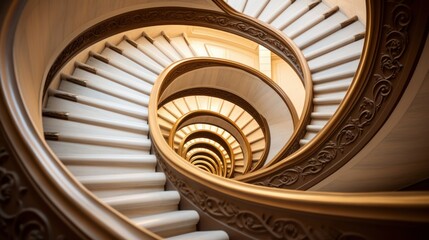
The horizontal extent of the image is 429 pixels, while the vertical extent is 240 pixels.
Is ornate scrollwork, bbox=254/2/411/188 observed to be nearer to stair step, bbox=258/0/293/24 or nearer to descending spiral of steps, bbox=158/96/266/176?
stair step, bbox=258/0/293/24

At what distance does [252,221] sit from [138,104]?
2.54 metres

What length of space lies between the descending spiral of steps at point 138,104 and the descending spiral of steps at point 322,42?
0.01 metres

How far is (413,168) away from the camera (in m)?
3.14

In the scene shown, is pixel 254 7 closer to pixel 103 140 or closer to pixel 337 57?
pixel 337 57

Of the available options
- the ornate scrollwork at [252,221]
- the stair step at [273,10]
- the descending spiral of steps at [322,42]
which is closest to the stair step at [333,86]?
the descending spiral of steps at [322,42]

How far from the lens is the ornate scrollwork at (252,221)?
1373mm

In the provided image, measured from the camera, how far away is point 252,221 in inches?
68.4

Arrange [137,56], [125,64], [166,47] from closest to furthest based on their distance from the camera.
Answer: [125,64], [137,56], [166,47]

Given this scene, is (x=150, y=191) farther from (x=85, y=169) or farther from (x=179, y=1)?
(x=179, y=1)

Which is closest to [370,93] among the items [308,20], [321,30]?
[321,30]

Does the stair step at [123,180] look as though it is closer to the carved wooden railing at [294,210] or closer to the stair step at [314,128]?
the carved wooden railing at [294,210]

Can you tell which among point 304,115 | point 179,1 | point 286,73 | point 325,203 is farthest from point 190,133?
point 325,203

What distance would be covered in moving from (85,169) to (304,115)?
3082mm

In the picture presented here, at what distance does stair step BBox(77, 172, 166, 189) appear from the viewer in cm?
234
